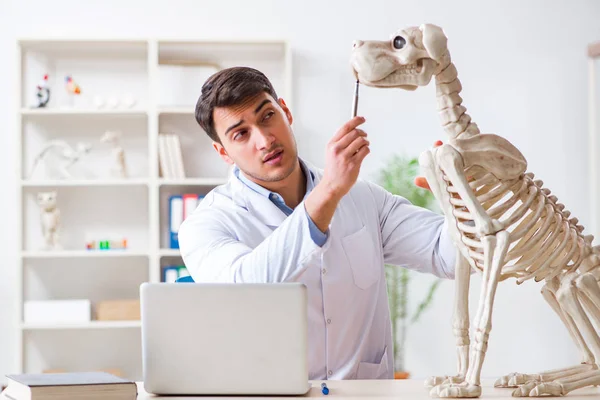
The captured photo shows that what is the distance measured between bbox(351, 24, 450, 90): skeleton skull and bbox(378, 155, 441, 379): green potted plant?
251cm

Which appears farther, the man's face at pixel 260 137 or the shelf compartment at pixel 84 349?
the shelf compartment at pixel 84 349

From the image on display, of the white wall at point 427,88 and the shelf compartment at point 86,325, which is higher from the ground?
the white wall at point 427,88

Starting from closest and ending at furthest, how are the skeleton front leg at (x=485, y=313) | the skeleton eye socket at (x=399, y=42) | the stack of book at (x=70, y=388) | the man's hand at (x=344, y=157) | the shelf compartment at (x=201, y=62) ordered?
the stack of book at (x=70, y=388), the skeleton front leg at (x=485, y=313), the skeleton eye socket at (x=399, y=42), the man's hand at (x=344, y=157), the shelf compartment at (x=201, y=62)

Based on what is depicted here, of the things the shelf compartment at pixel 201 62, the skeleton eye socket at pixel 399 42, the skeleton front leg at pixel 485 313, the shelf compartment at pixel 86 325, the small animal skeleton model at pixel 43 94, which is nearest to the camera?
the skeleton front leg at pixel 485 313

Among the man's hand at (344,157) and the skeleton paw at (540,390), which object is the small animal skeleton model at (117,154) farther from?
the skeleton paw at (540,390)

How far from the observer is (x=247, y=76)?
2076mm

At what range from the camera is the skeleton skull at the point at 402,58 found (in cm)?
152

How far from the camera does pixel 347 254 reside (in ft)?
7.02

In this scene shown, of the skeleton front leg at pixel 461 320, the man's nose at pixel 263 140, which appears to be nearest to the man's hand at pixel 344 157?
the skeleton front leg at pixel 461 320

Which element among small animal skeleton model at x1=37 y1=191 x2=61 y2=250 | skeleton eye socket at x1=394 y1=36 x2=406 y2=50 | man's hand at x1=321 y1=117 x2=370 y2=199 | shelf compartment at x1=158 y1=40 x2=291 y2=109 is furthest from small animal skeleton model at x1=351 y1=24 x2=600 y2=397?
small animal skeleton model at x1=37 y1=191 x2=61 y2=250

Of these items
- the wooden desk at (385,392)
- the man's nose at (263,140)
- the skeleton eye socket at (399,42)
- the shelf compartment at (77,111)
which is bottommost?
the wooden desk at (385,392)

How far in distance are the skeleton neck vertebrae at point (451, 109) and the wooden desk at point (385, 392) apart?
0.47 meters

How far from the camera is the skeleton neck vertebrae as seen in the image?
5.15 ft

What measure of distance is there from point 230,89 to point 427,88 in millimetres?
2519
